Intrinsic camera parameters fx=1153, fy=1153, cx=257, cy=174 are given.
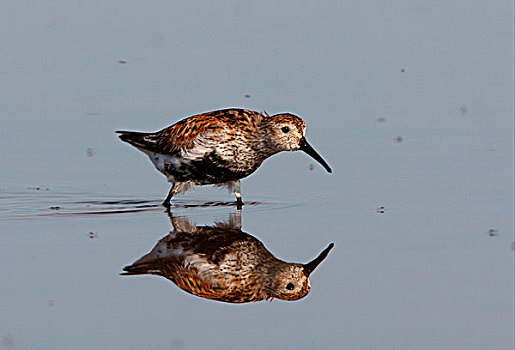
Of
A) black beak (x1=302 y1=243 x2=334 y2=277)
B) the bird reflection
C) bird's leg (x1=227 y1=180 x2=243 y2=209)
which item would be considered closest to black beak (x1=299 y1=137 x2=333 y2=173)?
bird's leg (x1=227 y1=180 x2=243 y2=209)

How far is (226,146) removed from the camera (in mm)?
12992

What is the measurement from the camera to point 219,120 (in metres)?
13.2

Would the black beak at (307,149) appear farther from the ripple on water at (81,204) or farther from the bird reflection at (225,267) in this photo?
the bird reflection at (225,267)

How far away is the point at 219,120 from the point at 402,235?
2.80 metres

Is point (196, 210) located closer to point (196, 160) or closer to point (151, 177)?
point (196, 160)

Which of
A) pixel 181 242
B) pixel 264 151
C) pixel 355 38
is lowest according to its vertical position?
pixel 181 242

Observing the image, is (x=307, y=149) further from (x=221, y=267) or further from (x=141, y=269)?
(x=141, y=269)

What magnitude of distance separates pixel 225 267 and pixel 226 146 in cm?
292

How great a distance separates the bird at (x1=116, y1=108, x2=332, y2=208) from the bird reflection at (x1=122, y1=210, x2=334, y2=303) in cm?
147

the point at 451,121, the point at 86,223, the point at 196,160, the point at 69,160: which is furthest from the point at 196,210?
the point at 451,121

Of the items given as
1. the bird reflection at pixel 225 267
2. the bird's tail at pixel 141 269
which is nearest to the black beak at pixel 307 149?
the bird reflection at pixel 225 267

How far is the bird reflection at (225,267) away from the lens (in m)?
9.68

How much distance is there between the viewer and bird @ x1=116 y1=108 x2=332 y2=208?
13000 millimetres

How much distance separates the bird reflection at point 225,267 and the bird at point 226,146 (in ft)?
4.81
